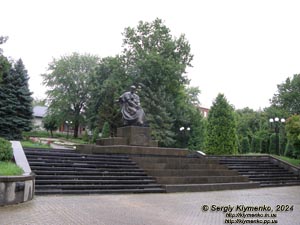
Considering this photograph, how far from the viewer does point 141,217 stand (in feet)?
23.4

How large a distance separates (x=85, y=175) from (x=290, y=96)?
4146 cm

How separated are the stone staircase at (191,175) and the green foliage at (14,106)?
20963mm

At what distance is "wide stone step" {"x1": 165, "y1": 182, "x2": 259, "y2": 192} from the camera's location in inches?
484

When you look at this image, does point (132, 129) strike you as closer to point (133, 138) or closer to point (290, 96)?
point (133, 138)

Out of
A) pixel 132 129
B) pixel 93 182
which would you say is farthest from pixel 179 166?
pixel 132 129

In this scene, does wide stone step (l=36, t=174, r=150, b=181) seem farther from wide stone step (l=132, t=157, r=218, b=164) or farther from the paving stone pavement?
wide stone step (l=132, t=157, r=218, b=164)

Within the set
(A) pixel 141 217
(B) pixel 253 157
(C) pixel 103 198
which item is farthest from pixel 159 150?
(A) pixel 141 217

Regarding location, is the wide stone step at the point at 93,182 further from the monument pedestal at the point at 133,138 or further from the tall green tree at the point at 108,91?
the tall green tree at the point at 108,91

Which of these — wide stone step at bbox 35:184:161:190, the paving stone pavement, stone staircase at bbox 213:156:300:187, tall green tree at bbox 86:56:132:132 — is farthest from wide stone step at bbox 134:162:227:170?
tall green tree at bbox 86:56:132:132

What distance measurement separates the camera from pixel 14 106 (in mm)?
32562

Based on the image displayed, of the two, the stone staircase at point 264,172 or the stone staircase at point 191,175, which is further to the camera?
the stone staircase at point 264,172

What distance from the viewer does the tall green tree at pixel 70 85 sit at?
49.7m

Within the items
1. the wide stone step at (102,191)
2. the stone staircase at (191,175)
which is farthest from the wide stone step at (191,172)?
the wide stone step at (102,191)

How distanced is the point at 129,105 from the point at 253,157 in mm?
8731
